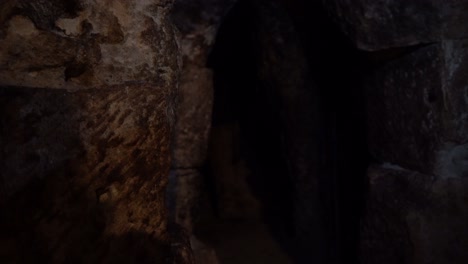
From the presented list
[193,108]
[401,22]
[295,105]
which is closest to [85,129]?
[401,22]

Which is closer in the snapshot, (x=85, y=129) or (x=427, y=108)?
(x=85, y=129)

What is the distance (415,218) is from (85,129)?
1439 mm

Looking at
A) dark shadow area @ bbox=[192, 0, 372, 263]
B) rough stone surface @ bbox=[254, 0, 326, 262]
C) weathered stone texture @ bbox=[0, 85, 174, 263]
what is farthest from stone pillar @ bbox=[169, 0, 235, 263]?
weathered stone texture @ bbox=[0, 85, 174, 263]

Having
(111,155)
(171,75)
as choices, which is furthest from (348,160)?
(111,155)

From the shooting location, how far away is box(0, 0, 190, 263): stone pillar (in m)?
0.65

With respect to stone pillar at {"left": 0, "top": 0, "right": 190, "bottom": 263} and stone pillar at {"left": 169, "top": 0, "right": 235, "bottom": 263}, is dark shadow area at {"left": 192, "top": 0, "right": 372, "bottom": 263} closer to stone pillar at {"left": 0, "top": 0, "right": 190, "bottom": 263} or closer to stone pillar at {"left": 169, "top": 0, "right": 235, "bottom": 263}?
stone pillar at {"left": 169, "top": 0, "right": 235, "bottom": 263}

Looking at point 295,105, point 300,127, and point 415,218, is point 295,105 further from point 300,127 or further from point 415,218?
point 415,218

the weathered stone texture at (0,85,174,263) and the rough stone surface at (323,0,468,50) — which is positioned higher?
the rough stone surface at (323,0,468,50)

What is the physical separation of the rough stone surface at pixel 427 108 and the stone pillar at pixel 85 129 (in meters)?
1.08

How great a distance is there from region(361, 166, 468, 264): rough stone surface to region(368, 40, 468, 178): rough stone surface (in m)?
0.06

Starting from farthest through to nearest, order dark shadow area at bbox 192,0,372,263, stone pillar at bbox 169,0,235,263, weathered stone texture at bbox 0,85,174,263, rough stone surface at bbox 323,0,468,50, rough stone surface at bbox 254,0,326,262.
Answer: rough stone surface at bbox 254,0,326,262, stone pillar at bbox 169,0,235,263, dark shadow area at bbox 192,0,372,263, rough stone surface at bbox 323,0,468,50, weathered stone texture at bbox 0,85,174,263

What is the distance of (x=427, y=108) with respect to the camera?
1.65 m

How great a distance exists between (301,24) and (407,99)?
3.44ft

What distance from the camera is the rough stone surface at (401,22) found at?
62.0 inches
